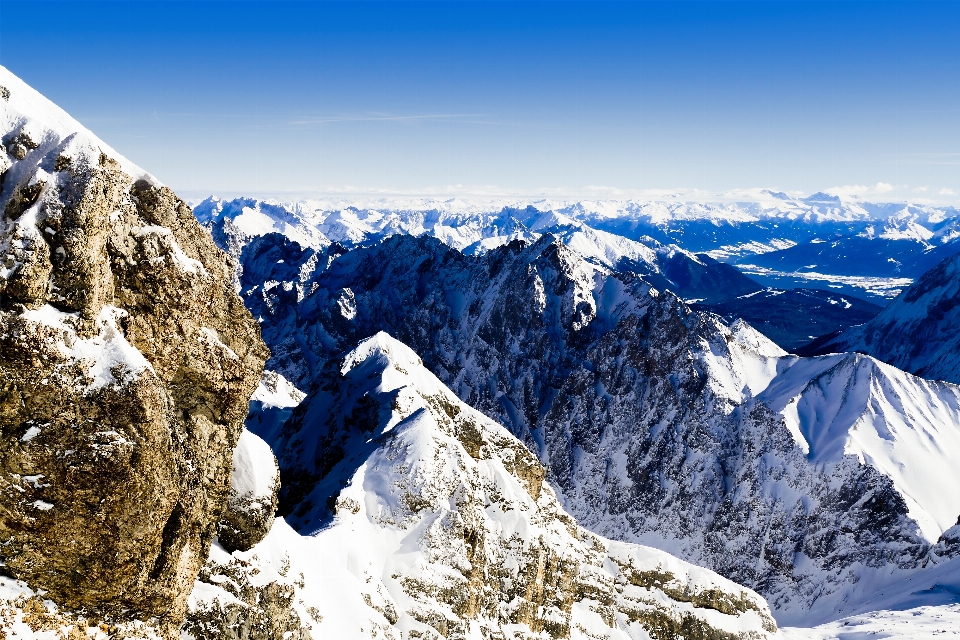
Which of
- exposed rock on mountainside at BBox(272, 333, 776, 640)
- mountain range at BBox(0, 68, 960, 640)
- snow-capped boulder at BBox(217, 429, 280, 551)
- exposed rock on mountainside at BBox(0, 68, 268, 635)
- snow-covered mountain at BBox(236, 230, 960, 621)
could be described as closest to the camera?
exposed rock on mountainside at BBox(0, 68, 268, 635)

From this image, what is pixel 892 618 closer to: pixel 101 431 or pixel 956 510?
pixel 956 510

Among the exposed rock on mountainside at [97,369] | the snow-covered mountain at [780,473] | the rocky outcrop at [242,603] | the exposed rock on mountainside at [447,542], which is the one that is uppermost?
the exposed rock on mountainside at [97,369]

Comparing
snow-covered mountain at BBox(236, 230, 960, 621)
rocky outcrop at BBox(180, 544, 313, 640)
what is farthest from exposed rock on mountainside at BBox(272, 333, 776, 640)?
snow-covered mountain at BBox(236, 230, 960, 621)

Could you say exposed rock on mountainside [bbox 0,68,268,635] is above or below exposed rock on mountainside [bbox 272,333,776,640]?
above

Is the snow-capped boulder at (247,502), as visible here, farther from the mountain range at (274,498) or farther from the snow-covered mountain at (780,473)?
the snow-covered mountain at (780,473)

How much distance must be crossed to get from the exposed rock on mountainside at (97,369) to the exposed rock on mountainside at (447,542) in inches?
880

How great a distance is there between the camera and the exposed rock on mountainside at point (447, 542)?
53031 mm

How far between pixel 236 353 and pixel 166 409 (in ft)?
16.1

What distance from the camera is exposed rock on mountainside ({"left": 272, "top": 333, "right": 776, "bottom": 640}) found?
174 ft

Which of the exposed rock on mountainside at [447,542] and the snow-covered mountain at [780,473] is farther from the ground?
the exposed rock on mountainside at [447,542]

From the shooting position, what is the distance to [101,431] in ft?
70.9

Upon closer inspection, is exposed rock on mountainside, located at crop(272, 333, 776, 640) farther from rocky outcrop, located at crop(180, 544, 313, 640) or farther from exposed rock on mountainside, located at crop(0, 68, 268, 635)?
exposed rock on mountainside, located at crop(0, 68, 268, 635)

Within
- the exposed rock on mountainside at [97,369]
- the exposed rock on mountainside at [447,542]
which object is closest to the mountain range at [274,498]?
the exposed rock on mountainside at [97,369]

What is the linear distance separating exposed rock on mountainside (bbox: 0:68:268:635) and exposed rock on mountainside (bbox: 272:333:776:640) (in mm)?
22344
